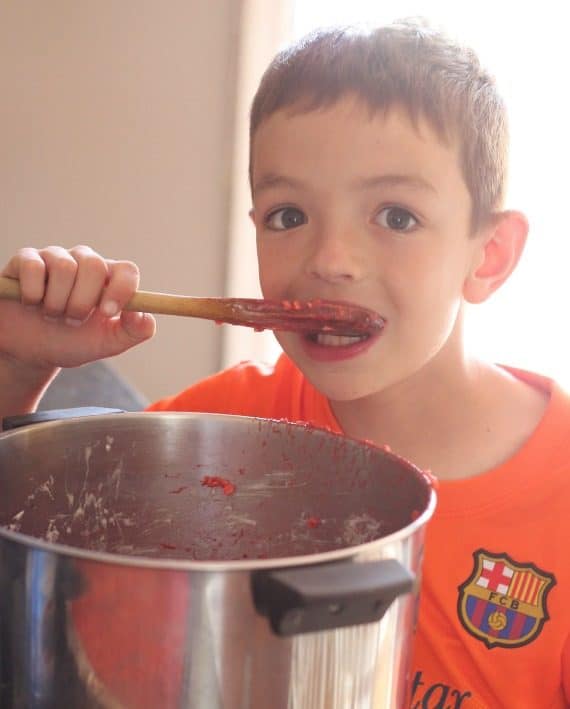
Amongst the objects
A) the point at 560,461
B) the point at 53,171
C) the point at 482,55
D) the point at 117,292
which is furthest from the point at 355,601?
the point at 53,171

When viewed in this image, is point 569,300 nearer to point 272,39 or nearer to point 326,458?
point 272,39

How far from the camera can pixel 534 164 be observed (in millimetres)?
1507

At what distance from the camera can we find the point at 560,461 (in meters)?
0.87

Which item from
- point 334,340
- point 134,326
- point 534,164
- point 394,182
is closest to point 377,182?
point 394,182

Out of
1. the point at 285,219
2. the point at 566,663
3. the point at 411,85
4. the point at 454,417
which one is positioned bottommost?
the point at 566,663

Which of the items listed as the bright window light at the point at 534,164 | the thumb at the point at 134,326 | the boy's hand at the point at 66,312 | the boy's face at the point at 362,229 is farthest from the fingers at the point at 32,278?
the bright window light at the point at 534,164

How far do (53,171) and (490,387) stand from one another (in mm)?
1347

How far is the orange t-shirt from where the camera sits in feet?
2.61

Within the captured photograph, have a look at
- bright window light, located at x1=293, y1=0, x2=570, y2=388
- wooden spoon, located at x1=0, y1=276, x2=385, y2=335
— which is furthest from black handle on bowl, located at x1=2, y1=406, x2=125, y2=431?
bright window light, located at x1=293, y1=0, x2=570, y2=388

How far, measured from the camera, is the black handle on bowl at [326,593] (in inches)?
14.3

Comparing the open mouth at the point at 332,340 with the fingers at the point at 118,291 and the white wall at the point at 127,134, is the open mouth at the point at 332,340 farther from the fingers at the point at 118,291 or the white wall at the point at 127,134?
the white wall at the point at 127,134

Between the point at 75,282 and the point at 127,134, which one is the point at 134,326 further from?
the point at 127,134

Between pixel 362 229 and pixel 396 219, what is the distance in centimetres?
4

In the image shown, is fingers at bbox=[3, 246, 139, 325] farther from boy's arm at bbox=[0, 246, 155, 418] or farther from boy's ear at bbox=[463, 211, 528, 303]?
boy's ear at bbox=[463, 211, 528, 303]
